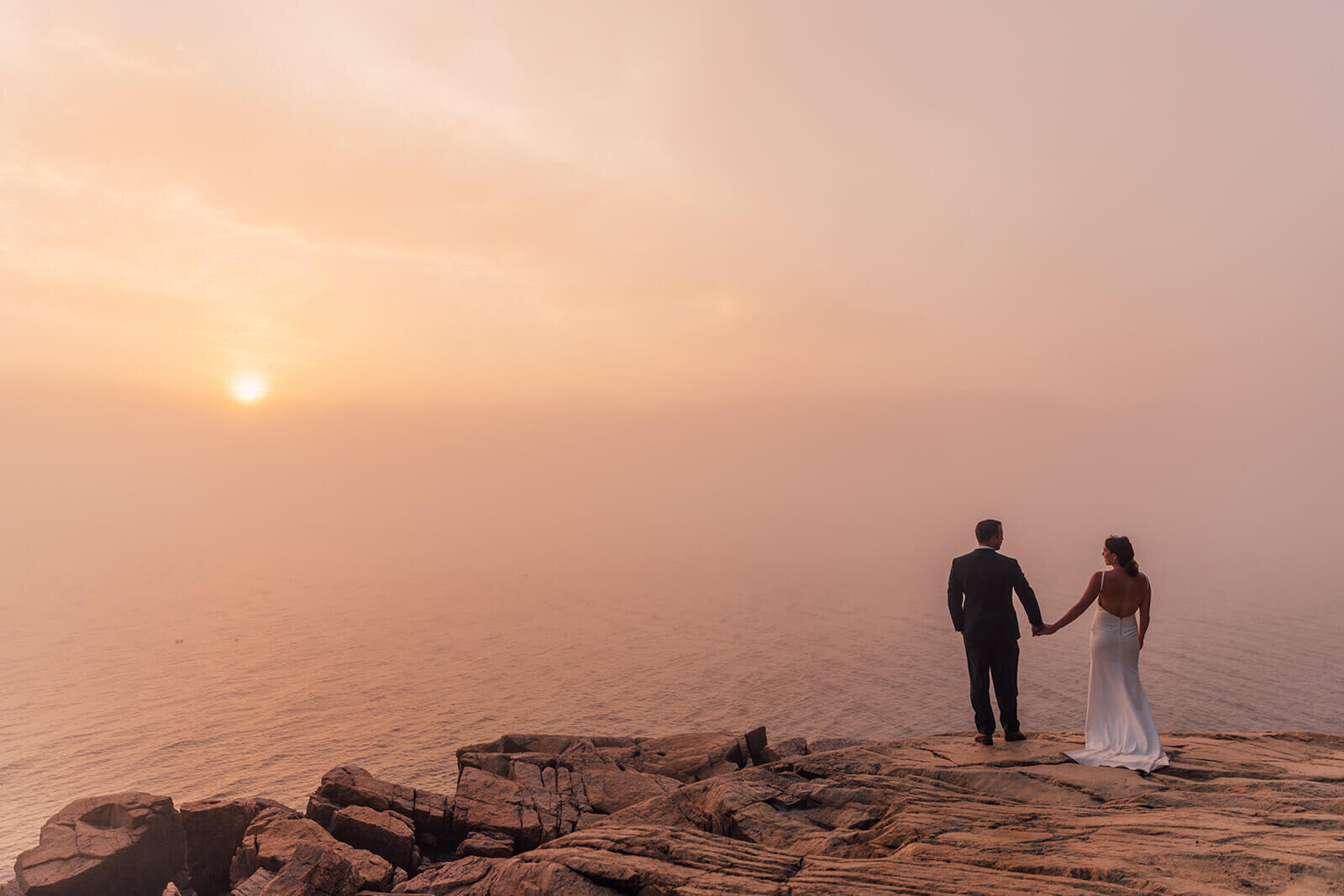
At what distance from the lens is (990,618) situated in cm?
989

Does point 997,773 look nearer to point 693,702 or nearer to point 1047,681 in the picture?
point 693,702

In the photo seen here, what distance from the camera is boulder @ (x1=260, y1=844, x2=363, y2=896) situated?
839 centimetres

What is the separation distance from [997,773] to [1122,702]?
2.07m

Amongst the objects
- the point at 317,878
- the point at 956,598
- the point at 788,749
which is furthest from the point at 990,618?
the point at 317,878

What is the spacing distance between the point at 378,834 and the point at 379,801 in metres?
1.65

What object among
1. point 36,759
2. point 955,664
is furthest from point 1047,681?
point 36,759

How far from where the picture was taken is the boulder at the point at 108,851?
11859 mm

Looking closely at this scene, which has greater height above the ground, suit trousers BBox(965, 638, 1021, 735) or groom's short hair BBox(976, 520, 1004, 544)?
groom's short hair BBox(976, 520, 1004, 544)

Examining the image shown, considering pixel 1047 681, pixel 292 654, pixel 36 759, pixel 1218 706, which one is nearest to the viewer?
pixel 36 759

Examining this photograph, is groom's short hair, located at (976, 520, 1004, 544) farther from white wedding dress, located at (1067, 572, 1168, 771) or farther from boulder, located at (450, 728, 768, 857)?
boulder, located at (450, 728, 768, 857)

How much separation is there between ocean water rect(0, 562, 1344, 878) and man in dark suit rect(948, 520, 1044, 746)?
19963mm

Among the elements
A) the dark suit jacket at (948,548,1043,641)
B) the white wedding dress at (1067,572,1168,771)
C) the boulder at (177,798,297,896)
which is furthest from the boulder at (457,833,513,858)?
the white wedding dress at (1067,572,1168,771)

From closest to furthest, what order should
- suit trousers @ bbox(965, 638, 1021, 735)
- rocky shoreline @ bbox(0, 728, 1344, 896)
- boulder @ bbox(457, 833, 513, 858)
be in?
rocky shoreline @ bbox(0, 728, 1344, 896)
suit trousers @ bbox(965, 638, 1021, 735)
boulder @ bbox(457, 833, 513, 858)

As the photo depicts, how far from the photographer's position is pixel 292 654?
163ft
